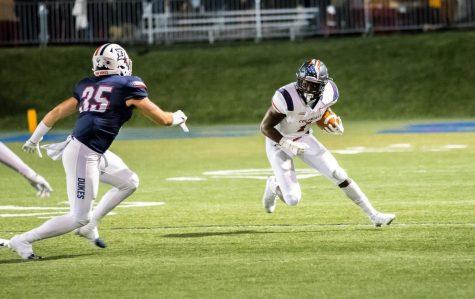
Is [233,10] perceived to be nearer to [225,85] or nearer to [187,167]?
[225,85]

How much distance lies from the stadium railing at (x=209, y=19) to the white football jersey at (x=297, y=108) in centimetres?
2162

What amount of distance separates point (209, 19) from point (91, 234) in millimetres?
24173

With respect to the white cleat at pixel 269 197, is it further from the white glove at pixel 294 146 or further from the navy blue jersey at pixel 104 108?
the navy blue jersey at pixel 104 108

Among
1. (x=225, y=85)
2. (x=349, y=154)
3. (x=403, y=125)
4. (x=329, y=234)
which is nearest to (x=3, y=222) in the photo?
(x=329, y=234)

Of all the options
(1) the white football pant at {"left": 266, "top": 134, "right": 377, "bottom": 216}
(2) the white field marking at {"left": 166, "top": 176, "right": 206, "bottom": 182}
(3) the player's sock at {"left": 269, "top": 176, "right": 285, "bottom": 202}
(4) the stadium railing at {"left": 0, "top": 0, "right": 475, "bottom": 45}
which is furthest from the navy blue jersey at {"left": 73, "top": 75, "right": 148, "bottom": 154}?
(4) the stadium railing at {"left": 0, "top": 0, "right": 475, "bottom": 45}

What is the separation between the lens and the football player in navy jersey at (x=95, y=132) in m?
10.6

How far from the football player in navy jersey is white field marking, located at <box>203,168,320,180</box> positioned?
24.4 ft

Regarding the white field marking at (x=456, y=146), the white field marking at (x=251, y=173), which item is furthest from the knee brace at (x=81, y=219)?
the white field marking at (x=456, y=146)

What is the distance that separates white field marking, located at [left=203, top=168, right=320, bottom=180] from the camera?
18672mm

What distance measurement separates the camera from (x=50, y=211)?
1491cm

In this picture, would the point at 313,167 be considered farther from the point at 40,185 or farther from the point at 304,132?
the point at 40,185

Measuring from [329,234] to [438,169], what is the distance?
7.04m

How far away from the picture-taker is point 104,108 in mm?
10812

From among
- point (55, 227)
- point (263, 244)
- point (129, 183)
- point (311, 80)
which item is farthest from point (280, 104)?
point (55, 227)
